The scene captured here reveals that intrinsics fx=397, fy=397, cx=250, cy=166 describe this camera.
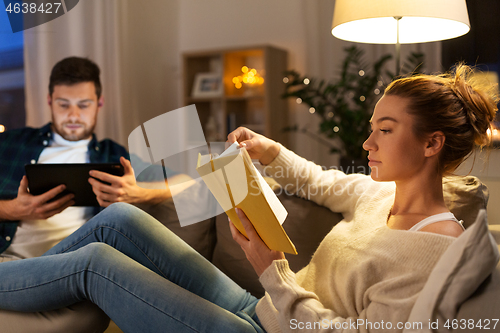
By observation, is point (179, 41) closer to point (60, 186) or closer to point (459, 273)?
point (60, 186)

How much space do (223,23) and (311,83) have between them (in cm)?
133

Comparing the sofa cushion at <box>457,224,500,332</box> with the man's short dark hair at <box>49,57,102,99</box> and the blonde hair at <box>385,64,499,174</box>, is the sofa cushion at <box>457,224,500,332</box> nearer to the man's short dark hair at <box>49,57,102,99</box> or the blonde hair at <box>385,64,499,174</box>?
the blonde hair at <box>385,64,499,174</box>

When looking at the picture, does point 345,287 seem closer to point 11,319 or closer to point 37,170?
point 11,319

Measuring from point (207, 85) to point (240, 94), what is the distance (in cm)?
29

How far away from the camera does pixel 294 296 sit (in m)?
0.83

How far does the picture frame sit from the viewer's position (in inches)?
132

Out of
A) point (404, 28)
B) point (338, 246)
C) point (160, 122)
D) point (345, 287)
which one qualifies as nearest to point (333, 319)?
point (345, 287)

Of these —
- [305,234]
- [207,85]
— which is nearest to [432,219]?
[305,234]

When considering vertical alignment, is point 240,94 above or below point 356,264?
above

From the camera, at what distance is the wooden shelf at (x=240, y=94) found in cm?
313

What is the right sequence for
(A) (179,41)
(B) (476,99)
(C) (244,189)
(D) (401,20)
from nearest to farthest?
(C) (244,189), (B) (476,99), (D) (401,20), (A) (179,41)

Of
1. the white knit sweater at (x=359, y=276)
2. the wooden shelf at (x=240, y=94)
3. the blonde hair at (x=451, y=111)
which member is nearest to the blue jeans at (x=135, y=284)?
the white knit sweater at (x=359, y=276)

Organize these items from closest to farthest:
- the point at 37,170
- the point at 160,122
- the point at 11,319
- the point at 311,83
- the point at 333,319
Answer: the point at 333,319 < the point at 11,319 < the point at 37,170 < the point at 160,122 < the point at 311,83

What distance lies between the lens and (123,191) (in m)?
1.41
